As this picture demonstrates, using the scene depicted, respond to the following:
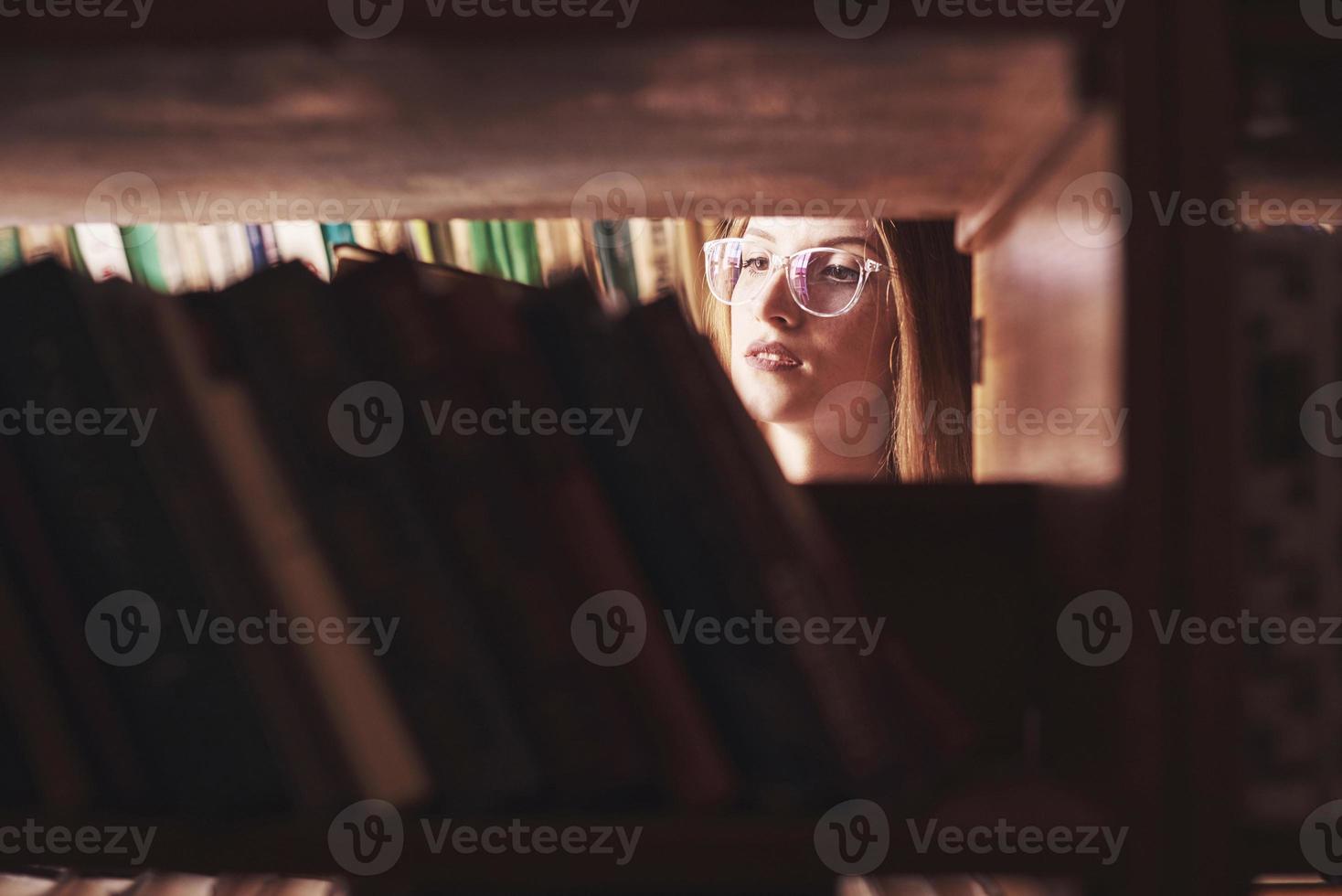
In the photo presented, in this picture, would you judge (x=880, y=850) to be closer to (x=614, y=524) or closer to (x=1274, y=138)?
(x=614, y=524)

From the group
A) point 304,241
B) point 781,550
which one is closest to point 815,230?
point 304,241

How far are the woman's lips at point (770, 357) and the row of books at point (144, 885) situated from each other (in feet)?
3.70

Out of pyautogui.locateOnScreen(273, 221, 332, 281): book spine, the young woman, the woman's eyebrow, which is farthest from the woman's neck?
pyautogui.locateOnScreen(273, 221, 332, 281): book spine

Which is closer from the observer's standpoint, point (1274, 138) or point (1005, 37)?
point (1005, 37)

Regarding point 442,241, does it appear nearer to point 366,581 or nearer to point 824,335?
point 824,335

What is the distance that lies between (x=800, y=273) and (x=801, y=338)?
0.40 feet

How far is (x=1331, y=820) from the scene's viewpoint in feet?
1.83

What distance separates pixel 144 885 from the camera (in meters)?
0.63

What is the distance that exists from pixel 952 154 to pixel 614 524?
0.43 meters

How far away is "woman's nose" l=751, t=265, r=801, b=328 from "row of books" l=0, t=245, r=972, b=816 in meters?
1.08

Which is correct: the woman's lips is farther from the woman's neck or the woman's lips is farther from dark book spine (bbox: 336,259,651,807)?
dark book spine (bbox: 336,259,651,807)

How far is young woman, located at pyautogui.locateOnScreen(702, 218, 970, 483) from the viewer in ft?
4.92

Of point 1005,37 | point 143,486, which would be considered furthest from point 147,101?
point 1005,37

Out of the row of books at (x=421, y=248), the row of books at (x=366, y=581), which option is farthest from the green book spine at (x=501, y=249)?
the row of books at (x=366, y=581)
